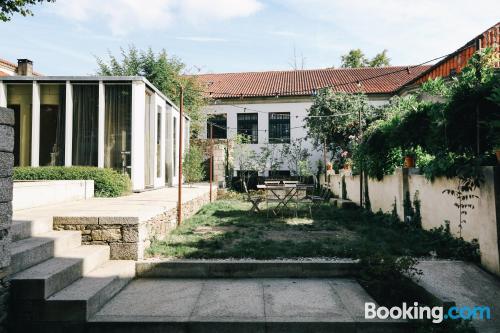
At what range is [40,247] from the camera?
3.47 meters

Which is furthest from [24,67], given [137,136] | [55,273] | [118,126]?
[55,273]

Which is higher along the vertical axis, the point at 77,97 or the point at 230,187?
the point at 77,97

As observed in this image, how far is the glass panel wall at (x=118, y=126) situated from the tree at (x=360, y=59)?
25243 millimetres

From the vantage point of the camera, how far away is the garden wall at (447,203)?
12.8ft

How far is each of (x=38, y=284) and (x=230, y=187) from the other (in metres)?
12.2

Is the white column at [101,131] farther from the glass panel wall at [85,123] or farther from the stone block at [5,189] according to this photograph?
the stone block at [5,189]

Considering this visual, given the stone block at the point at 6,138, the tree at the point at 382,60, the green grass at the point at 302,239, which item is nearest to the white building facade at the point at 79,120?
the green grass at the point at 302,239

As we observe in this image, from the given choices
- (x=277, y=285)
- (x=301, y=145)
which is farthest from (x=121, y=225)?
(x=301, y=145)

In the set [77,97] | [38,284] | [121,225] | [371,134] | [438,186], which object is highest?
[77,97]

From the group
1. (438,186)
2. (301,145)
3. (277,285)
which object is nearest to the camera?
(277,285)

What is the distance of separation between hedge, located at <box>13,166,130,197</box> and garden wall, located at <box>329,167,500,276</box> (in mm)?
5955

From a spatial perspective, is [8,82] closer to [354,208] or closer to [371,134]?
[371,134]

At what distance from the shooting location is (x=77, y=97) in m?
8.55

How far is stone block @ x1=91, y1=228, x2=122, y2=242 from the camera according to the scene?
4301 mm
